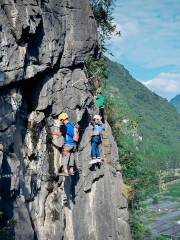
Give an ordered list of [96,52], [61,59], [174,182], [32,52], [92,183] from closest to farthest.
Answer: [32,52], [61,59], [92,183], [96,52], [174,182]

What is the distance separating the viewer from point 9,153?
12.4 m

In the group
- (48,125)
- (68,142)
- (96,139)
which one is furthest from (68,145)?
(96,139)

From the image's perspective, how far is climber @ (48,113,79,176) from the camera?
15012 millimetres

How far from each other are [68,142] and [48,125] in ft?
3.15

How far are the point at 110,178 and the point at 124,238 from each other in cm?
278

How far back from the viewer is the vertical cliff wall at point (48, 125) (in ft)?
40.7

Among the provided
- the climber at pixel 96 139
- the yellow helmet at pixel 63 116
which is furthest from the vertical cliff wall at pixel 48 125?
the yellow helmet at pixel 63 116

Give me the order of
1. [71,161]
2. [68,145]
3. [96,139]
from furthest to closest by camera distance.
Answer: [96,139]
[71,161]
[68,145]

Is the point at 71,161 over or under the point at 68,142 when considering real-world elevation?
under

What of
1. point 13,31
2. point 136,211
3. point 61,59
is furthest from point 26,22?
point 136,211

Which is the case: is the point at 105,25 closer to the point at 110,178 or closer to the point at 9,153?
the point at 110,178

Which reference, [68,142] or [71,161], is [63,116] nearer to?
[68,142]

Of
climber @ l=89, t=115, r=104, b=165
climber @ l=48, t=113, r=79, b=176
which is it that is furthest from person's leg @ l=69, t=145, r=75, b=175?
climber @ l=89, t=115, r=104, b=165

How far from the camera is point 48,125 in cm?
1527
